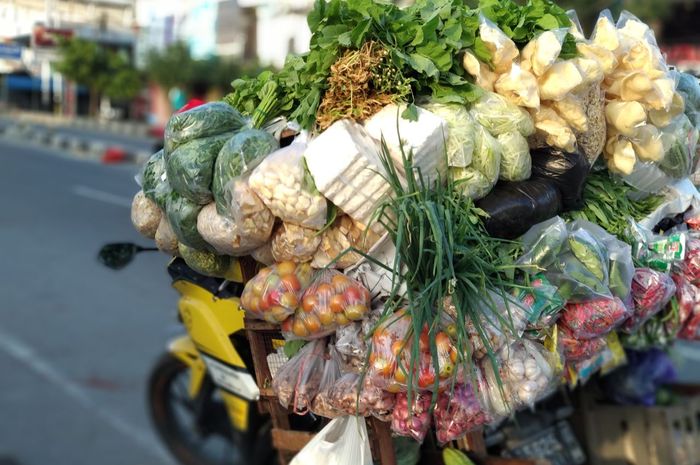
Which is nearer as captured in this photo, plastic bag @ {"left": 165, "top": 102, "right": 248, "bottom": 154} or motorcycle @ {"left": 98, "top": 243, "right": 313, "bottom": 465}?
plastic bag @ {"left": 165, "top": 102, "right": 248, "bottom": 154}

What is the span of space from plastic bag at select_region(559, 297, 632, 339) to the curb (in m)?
15.6

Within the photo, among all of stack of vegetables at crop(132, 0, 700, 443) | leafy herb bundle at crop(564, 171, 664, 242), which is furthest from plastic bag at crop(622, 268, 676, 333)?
leafy herb bundle at crop(564, 171, 664, 242)

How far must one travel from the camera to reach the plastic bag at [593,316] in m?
1.97

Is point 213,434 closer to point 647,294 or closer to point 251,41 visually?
point 647,294

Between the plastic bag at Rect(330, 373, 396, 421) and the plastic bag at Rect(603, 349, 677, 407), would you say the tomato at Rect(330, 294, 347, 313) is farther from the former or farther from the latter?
the plastic bag at Rect(603, 349, 677, 407)

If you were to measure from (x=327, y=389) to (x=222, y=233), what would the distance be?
1.45ft

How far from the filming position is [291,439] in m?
2.26

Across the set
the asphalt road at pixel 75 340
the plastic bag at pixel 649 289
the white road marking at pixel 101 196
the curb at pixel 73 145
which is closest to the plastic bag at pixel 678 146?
the plastic bag at pixel 649 289

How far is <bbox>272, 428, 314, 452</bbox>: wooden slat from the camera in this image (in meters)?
2.23

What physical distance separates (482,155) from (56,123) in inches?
1015

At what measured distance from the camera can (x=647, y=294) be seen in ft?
7.01

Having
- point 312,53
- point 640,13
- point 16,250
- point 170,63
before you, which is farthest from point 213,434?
point 170,63

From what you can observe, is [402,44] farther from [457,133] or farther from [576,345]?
[576,345]

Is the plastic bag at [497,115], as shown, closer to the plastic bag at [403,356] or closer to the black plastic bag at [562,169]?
the black plastic bag at [562,169]
